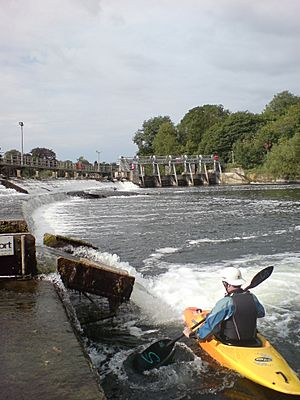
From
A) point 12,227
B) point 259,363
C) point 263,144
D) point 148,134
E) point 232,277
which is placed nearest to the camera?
point 259,363

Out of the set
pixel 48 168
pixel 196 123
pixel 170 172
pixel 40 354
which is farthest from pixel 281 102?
pixel 40 354

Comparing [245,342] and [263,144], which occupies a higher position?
[263,144]

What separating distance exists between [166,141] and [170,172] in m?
26.0

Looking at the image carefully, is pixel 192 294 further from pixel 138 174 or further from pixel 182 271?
pixel 138 174

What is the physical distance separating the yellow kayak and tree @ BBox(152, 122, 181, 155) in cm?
10028

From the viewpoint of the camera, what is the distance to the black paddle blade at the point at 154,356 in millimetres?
5391

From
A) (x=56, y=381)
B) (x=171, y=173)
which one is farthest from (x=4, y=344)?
(x=171, y=173)

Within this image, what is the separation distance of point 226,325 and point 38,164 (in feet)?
168

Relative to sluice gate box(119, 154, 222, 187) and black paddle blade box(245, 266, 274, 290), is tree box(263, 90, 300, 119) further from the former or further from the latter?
black paddle blade box(245, 266, 274, 290)

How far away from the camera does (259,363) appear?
191 inches

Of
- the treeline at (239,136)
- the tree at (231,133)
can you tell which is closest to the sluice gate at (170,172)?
the treeline at (239,136)

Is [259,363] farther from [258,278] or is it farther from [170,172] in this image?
[170,172]

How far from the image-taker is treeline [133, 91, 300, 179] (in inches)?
2820

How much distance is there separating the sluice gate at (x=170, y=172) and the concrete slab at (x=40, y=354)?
2572 inches
